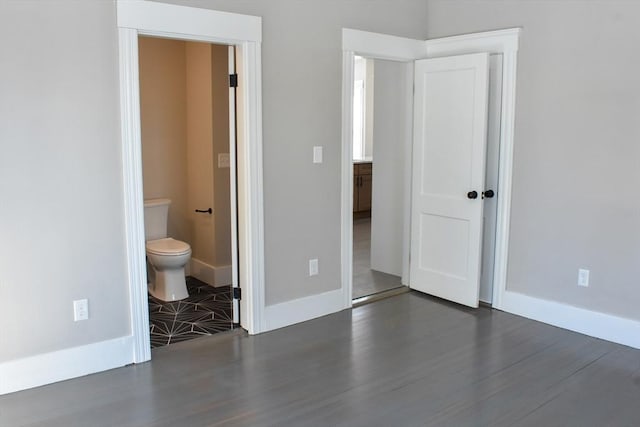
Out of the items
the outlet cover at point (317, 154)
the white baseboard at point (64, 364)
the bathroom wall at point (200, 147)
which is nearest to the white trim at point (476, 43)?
the outlet cover at point (317, 154)

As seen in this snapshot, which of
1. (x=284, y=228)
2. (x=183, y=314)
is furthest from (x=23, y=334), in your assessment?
(x=284, y=228)

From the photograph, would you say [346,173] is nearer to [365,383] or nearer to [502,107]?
[502,107]

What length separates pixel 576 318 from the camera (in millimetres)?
3953

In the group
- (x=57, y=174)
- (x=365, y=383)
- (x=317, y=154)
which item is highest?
(x=317, y=154)

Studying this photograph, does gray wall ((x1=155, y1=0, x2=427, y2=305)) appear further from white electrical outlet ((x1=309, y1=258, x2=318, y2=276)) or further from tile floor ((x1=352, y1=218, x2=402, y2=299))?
tile floor ((x1=352, y1=218, x2=402, y2=299))

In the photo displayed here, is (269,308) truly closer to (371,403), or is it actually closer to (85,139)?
(371,403)

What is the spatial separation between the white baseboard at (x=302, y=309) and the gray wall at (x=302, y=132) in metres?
0.05

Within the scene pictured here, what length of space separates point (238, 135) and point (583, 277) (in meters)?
2.65

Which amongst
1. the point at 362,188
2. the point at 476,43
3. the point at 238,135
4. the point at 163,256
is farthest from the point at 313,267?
the point at 362,188

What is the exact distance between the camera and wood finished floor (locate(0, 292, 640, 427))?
9.06 feet

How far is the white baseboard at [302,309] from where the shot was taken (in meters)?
3.97

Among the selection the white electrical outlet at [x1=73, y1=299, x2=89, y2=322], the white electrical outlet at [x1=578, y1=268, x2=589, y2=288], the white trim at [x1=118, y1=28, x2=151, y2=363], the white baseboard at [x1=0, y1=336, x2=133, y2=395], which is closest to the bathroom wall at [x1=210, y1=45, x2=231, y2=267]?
the white trim at [x1=118, y1=28, x2=151, y2=363]

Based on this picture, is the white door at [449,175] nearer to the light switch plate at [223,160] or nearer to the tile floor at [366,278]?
the tile floor at [366,278]

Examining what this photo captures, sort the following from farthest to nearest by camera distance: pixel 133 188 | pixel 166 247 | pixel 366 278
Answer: pixel 366 278
pixel 166 247
pixel 133 188
